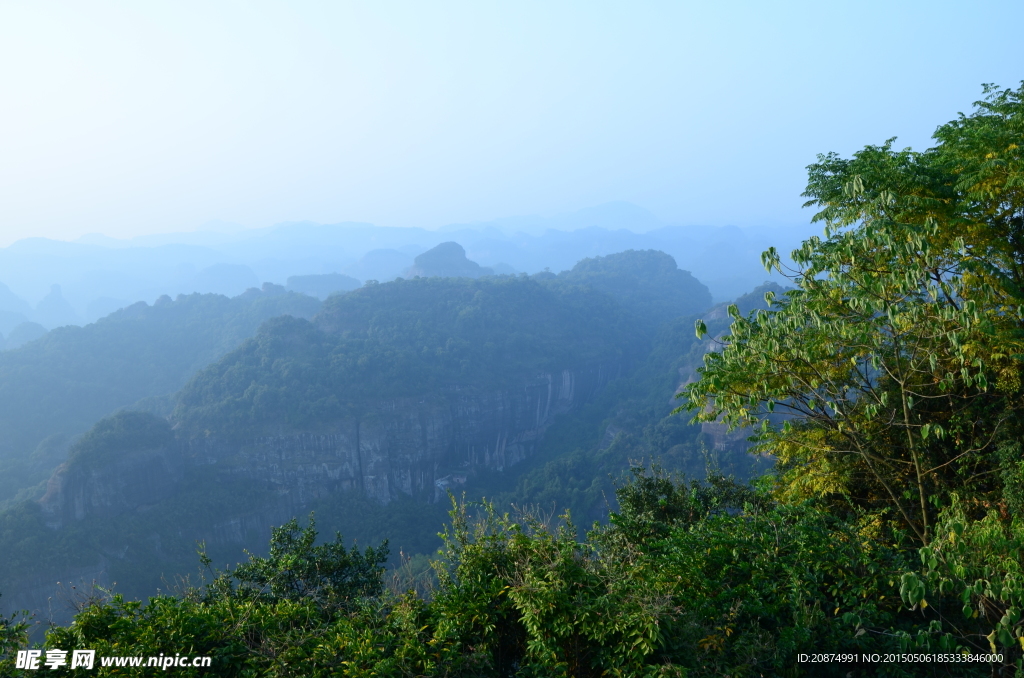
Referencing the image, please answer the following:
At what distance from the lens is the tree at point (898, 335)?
671 centimetres

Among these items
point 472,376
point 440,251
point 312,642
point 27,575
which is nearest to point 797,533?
point 312,642

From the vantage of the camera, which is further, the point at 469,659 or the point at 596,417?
the point at 596,417

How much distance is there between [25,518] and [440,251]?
11819 cm

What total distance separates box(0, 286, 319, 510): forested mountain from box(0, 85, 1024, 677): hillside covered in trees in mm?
66156

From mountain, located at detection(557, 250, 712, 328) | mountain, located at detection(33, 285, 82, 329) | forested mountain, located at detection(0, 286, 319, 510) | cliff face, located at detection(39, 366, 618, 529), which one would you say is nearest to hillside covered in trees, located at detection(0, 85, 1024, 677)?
cliff face, located at detection(39, 366, 618, 529)

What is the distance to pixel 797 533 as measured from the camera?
657 cm

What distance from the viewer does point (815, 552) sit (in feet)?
20.4

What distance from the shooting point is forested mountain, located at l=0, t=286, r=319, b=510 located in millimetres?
64375

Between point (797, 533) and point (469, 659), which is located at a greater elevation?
point (797, 533)

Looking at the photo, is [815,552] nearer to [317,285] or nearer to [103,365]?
[103,365]

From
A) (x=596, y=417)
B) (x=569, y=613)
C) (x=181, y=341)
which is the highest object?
(x=569, y=613)

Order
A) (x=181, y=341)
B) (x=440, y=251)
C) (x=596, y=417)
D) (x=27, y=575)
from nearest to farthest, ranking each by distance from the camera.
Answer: (x=27, y=575)
(x=596, y=417)
(x=181, y=341)
(x=440, y=251)

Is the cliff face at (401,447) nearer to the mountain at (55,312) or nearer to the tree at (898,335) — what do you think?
the tree at (898,335)

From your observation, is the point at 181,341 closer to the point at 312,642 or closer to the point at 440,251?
the point at 440,251
